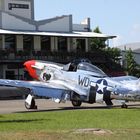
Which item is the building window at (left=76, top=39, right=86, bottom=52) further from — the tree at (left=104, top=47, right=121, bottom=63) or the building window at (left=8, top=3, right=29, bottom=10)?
the building window at (left=8, top=3, right=29, bottom=10)

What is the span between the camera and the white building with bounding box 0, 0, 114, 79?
58.2 m

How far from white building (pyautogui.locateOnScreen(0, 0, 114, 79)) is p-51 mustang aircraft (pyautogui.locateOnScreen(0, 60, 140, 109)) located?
91.8ft

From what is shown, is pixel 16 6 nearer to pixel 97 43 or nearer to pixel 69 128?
pixel 97 43

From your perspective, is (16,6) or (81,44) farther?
(81,44)

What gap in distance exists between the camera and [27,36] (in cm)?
6097

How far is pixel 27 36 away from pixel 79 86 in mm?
33792

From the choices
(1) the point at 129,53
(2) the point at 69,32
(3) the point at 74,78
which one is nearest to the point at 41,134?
(3) the point at 74,78

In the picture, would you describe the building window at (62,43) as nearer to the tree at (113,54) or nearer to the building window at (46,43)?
the building window at (46,43)

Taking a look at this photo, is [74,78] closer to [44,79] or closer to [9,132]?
[44,79]

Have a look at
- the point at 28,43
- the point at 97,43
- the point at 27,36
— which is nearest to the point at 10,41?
the point at 27,36

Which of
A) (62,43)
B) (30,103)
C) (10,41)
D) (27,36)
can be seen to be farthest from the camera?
(62,43)

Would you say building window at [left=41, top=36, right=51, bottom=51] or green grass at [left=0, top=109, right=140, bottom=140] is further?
building window at [left=41, top=36, right=51, bottom=51]

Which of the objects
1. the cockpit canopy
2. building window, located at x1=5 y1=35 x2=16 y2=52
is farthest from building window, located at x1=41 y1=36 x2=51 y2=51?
the cockpit canopy

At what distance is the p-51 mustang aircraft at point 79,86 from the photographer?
1032 inches
